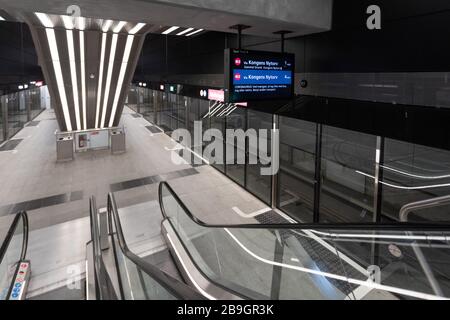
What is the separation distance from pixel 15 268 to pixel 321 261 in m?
4.97

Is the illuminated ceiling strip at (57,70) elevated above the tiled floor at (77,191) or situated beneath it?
elevated above

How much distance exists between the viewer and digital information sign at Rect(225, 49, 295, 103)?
Answer: 4.17 metres

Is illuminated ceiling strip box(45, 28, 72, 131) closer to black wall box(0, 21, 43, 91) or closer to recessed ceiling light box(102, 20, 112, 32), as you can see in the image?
recessed ceiling light box(102, 20, 112, 32)

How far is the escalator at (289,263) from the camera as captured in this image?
3.19 m

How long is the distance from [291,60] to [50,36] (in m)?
5.56

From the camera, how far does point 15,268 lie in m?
4.82

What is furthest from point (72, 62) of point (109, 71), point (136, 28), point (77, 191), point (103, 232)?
point (103, 232)

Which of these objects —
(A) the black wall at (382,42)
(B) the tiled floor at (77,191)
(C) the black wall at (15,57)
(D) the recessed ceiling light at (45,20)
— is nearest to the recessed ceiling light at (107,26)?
(D) the recessed ceiling light at (45,20)

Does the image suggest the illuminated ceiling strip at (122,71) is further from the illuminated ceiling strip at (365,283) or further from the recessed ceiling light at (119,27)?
the illuminated ceiling strip at (365,283)

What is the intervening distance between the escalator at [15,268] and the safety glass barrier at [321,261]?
8.42 feet

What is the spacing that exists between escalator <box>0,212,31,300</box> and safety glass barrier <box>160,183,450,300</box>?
2567 millimetres

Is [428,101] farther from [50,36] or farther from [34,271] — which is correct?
[50,36]

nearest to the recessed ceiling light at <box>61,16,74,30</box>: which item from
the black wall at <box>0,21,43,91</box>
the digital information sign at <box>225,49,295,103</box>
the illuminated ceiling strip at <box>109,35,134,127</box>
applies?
the illuminated ceiling strip at <box>109,35,134,127</box>

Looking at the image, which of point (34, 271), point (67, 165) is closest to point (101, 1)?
point (34, 271)
